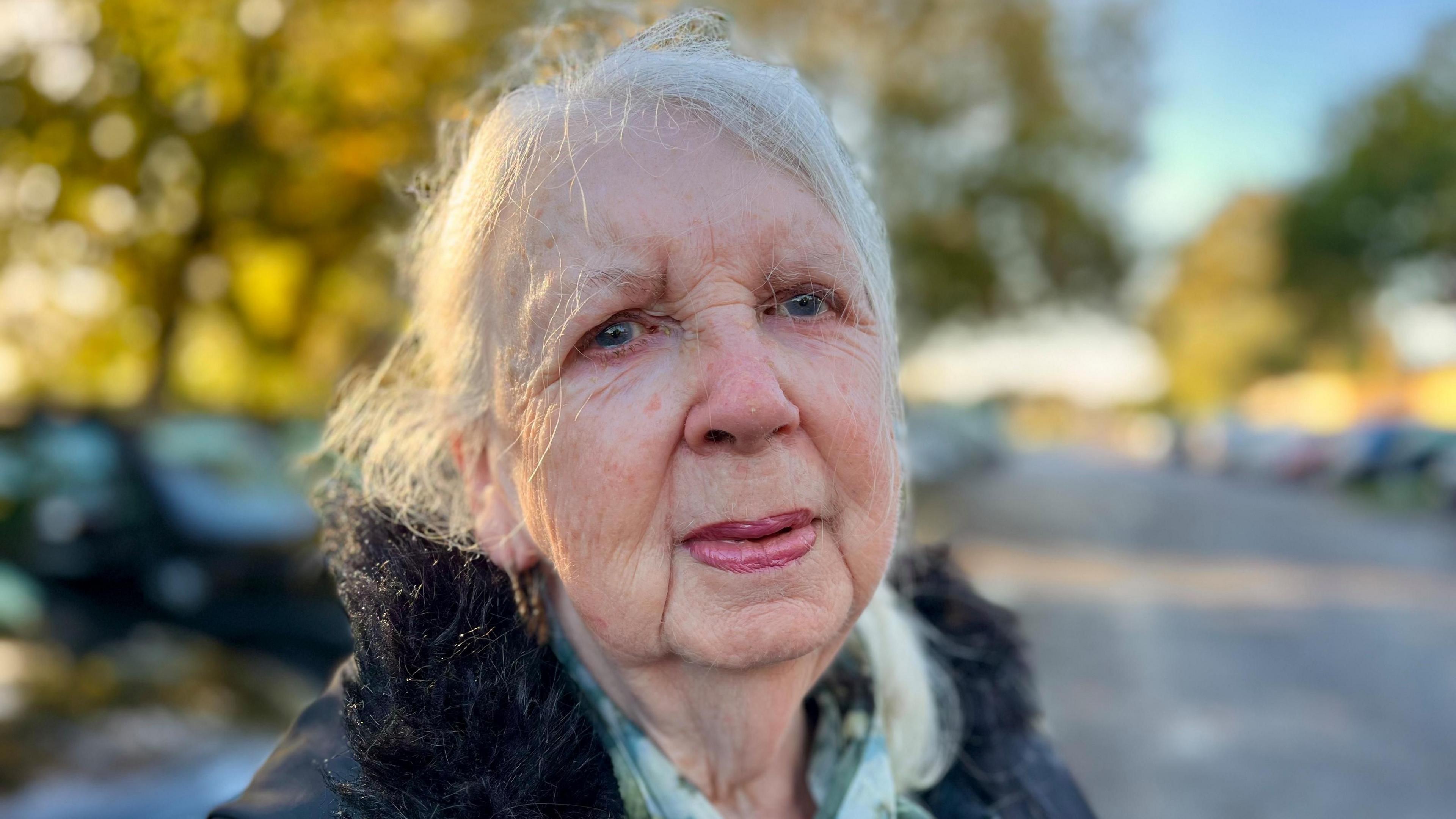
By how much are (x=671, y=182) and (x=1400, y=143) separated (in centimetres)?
3343

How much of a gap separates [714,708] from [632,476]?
0.36 meters

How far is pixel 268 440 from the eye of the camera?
693cm

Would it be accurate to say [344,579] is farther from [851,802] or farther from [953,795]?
[953,795]

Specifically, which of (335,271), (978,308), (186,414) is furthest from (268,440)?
(978,308)

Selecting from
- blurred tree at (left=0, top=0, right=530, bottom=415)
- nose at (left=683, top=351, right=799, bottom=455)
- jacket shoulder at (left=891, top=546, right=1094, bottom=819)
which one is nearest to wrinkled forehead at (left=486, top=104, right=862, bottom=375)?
nose at (left=683, top=351, right=799, bottom=455)

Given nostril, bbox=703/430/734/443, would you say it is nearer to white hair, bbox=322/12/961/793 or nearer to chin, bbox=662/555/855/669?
chin, bbox=662/555/855/669

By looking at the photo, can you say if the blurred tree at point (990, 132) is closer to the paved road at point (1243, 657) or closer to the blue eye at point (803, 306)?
the paved road at point (1243, 657)

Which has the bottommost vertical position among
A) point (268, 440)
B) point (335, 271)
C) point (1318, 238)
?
point (268, 440)

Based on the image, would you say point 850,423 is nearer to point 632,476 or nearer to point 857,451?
point 857,451

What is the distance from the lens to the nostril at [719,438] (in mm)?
1240

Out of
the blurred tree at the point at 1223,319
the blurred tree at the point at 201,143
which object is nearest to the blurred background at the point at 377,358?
the blurred tree at the point at 201,143

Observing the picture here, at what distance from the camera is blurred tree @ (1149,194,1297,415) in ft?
142

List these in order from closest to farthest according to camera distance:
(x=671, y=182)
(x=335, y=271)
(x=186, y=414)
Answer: (x=671, y=182) → (x=186, y=414) → (x=335, y=271)

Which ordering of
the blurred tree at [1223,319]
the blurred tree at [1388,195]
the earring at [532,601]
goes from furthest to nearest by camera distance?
the blurred tree at [1223,319], the blurred tree at [1388,195], the earring at [532,601]
